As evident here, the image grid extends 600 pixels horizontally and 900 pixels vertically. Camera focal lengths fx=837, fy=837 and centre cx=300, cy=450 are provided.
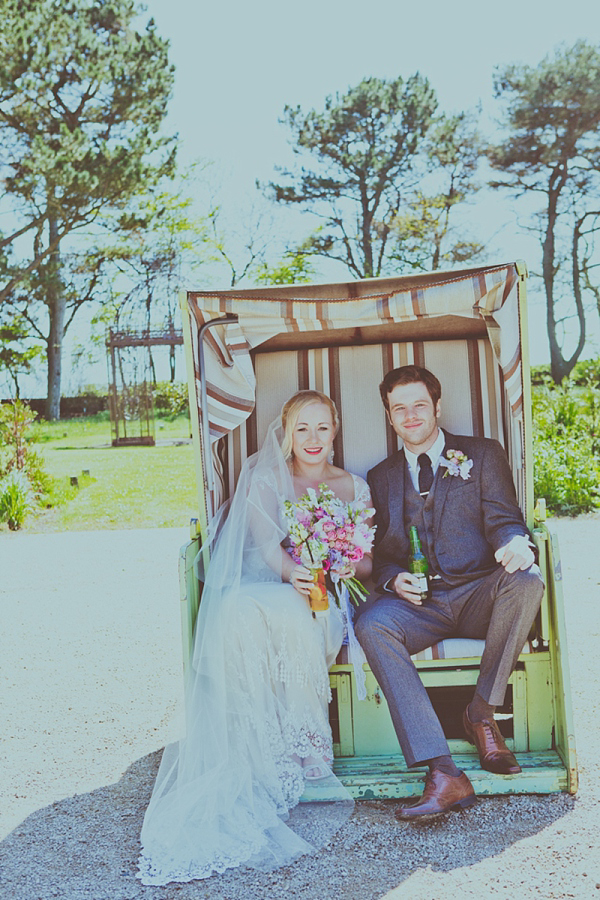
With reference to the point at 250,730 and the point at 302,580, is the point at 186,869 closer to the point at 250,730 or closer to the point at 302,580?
the point at 250,730

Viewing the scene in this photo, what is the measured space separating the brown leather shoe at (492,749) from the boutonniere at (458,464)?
3.02ft

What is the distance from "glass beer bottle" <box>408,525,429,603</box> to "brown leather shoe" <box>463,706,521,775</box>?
46 centimetres

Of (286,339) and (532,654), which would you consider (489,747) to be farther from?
(286,339)

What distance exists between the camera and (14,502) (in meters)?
10.2

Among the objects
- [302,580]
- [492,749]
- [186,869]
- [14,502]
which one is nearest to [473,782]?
[492,749]

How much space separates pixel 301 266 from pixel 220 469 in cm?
2183

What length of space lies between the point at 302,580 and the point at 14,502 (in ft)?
26.0

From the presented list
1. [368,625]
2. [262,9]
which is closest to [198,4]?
[262,9]

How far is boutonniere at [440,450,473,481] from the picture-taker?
3.39 metres

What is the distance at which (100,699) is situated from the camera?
14.0 feet

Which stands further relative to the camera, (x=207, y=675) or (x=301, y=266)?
(x=301, y=266)

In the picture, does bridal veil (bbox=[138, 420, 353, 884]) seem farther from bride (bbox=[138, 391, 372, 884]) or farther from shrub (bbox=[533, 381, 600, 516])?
shrub (bbox=[533, 381, 600, 516])

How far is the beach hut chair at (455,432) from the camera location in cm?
297

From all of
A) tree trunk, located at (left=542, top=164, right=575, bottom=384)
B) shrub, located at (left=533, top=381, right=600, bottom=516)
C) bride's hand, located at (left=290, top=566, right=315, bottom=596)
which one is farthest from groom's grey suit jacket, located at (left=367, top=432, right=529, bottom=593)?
tree trunk, located at (left=542, top=164, right=575, bottom=384)
